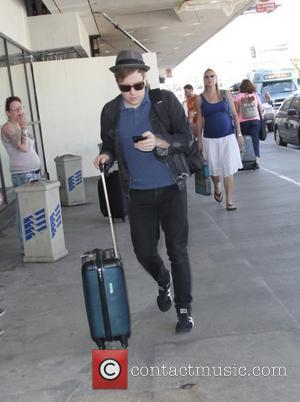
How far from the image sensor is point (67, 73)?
1353cm

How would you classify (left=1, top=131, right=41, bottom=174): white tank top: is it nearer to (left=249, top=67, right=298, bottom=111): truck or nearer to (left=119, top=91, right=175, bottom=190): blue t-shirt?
(left=119, top=91, right=175, bottom=190): blue t-shirt

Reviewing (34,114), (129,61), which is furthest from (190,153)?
(34,114)

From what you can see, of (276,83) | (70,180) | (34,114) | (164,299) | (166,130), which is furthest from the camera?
(276,83)

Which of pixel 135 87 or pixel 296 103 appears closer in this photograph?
pixel 135 87

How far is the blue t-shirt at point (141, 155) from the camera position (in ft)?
13.4

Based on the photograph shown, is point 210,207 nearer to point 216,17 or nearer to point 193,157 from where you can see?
point 193,157

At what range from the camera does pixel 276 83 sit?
98.4 feet

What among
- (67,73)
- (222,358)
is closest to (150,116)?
(222,358)

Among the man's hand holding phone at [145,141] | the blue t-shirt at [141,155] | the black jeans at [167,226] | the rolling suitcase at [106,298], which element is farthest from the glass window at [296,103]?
the rolling suitcase at [106,298]

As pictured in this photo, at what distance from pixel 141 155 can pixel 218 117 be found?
428 cm

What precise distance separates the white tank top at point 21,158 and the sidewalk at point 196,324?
1.08 meters

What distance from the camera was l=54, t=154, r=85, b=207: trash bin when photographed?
1034 centimetres

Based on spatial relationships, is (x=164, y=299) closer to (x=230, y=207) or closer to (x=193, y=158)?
(x=193, y=158)

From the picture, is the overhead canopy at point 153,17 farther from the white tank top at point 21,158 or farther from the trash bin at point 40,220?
the trash bin at point 40,220
